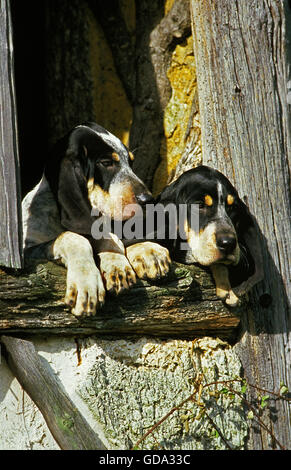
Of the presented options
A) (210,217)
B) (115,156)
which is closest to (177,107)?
(115,156)

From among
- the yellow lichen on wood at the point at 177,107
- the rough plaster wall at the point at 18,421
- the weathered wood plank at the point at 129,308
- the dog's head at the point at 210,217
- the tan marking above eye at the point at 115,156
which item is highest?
the yellow lichen on wood at the point at 177,107

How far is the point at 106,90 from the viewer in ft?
24.3

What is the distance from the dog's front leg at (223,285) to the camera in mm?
4582

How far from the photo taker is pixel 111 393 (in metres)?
4.47

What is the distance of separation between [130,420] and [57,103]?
4.11m

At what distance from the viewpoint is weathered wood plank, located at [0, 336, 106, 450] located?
167 inches

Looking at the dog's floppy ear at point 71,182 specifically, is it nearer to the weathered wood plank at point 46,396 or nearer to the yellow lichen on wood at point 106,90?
the weathered wood plank at point 46,396

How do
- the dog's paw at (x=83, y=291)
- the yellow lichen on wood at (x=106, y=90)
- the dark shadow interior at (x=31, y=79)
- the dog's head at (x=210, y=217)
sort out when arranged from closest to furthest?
the dog's paw at (x=83, y=291)
the dog's head at (x=210, y=217)
the yellow lichen on wood at (x=106, y=90)
the dark shadow interior at (x=31, y=79)

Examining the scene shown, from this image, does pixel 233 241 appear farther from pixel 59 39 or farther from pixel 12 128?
pixel 59 39

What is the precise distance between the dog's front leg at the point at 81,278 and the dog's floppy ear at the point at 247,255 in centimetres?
97

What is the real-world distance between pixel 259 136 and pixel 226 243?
3.42 ft

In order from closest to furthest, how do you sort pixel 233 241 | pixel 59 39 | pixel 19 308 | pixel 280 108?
pixel 19 308 → pixel 233 241 → pixel 280 108 → pixel 59 39

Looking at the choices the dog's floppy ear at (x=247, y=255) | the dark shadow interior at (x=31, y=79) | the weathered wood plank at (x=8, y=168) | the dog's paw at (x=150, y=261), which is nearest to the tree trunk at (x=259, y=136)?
the dog's floppy ear at (x=247, y=255)

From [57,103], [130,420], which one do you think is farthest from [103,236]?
[57,103]
